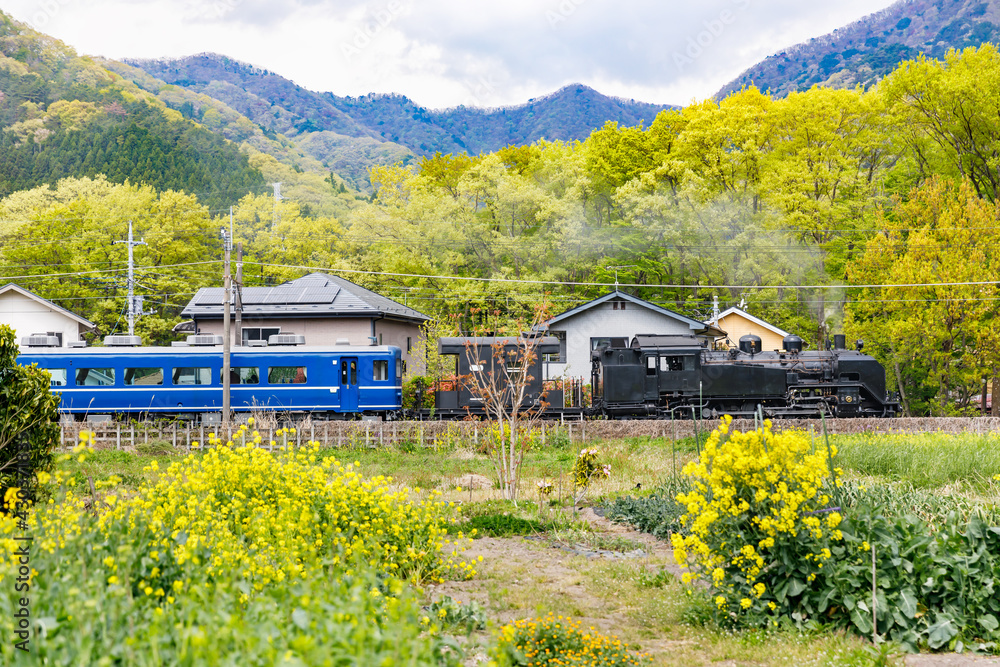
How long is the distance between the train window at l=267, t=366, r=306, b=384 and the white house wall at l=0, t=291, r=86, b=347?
1846 cm

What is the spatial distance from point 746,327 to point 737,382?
13.9m

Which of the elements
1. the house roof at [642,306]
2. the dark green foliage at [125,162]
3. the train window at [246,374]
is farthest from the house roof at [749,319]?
the dark green foliage at [125,162]

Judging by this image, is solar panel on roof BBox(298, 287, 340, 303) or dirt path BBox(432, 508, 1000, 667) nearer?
dirt path BBox(432, 508, 1000, 667)

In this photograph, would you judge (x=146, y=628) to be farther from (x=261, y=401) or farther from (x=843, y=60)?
(x=843, y=60)

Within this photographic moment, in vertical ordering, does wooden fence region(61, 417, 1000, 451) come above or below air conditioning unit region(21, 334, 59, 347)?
below

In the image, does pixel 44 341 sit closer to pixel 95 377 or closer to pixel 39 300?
pixel 95 377

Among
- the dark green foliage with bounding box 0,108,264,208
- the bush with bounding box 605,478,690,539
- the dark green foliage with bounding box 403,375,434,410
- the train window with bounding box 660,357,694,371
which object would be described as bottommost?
the bush with bounding box 605,478,690,539

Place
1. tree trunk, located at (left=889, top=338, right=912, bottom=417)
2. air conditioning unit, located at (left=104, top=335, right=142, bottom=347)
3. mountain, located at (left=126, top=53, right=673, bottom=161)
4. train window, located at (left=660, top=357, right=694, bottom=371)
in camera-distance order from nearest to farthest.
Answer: train window, located at (left=660, top=357, right=694, bottom=371), air conditioning unit, located at (left=104, top=335, right=142, bottom=347), tree trunk, located at (left=889, top=338, right=912, bottom=417), mountain, located at (left=126, top=53, right=673, bottom=161)

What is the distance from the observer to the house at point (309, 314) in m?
32.1

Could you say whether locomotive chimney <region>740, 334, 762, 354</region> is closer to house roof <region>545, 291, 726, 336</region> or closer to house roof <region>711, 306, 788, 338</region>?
house roof <region>545, 291, 726, 336</region>

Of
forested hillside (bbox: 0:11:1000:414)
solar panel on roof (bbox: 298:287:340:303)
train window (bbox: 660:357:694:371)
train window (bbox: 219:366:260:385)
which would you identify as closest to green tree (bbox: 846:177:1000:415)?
forested hillside (bbox: 0:11:1000:414)

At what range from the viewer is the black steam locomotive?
24844 mm

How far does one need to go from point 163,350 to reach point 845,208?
30595mm

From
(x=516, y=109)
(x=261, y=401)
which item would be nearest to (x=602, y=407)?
(x=261, y=401)
